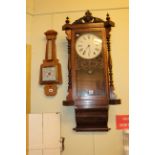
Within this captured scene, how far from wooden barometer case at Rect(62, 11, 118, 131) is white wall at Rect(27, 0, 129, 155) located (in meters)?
0.16

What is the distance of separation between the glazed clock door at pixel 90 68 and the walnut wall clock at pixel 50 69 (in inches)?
9.6

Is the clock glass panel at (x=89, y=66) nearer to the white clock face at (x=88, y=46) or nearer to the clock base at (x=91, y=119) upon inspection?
the white clock face at (x=88, y=46)

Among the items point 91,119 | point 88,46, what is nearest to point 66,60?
point 88,46

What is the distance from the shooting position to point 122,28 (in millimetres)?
2863

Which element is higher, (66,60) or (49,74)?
(66,60)

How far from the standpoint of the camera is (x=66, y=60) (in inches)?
115

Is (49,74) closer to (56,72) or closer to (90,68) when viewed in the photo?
(56,72)

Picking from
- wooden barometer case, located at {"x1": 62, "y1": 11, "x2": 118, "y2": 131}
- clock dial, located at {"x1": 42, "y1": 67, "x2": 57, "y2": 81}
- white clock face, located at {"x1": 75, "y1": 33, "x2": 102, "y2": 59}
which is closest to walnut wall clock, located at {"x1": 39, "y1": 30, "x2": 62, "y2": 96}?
clock dial, located at {"x1": 42, "y1": 67, "x2": 57, "y2": 81}

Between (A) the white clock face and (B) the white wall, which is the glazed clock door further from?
(B) the white wall

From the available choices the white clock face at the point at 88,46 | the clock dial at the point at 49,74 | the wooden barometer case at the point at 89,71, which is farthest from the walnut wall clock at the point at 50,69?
the white clock face at the point at 88,46

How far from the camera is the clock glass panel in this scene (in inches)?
106

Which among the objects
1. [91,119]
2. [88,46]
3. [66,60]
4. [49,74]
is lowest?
[91,119]

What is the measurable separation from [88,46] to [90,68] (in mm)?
231
